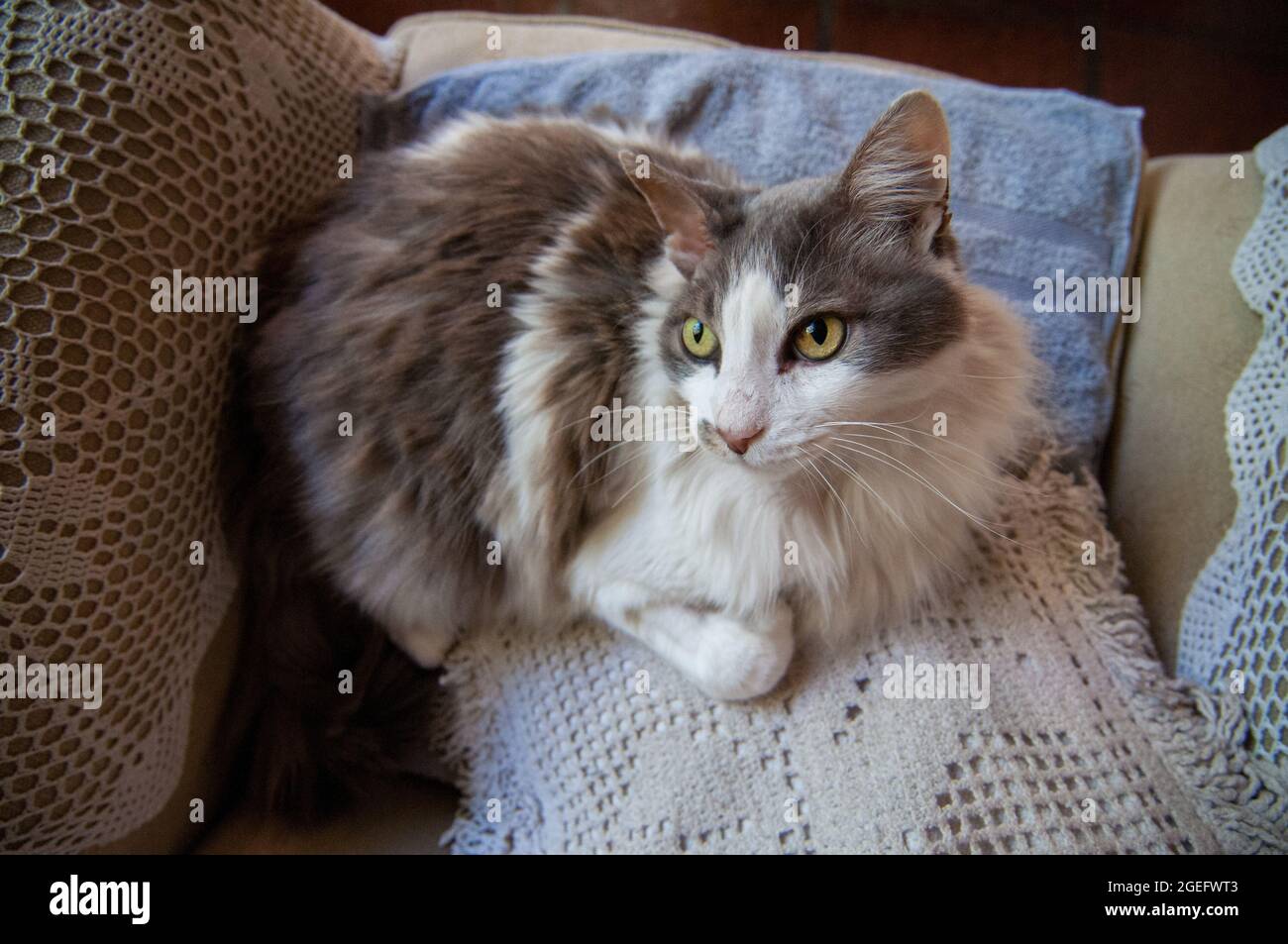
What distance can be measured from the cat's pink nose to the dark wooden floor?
1.50 meters

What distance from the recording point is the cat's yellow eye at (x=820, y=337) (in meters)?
0.81

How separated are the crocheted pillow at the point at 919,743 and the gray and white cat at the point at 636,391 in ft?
0.21

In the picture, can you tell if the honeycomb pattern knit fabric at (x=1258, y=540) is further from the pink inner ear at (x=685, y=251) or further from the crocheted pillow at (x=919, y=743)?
the pink inner ear at (x=685, y=251)

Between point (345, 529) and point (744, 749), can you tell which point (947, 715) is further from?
point (345, 529)

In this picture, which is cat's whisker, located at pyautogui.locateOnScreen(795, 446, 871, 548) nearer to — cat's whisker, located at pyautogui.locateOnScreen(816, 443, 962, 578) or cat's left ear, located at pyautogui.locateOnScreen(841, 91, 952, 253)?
cat's whisker, located at pyautogui.locateOnScreen(816, 443, 962, 578)

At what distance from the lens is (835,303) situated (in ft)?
2.63

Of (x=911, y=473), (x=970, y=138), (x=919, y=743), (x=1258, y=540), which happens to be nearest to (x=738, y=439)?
(x=911, y=473)

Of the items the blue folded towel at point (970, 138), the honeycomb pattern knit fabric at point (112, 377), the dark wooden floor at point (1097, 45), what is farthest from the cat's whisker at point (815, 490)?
the dark wooden floor at point (1097, 45)

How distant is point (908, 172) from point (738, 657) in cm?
57

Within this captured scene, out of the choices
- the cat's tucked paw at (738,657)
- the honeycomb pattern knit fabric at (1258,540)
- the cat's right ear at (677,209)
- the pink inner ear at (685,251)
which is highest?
the cat's right ear at (677,209)

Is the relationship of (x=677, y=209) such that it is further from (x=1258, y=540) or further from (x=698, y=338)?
(x=1258, y=540)

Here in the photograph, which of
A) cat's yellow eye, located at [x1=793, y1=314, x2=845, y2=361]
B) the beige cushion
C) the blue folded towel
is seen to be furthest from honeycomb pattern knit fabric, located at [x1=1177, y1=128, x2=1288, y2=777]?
cat's yellow eye, located at [x1=793, y1=314, x2=845, y2=361]

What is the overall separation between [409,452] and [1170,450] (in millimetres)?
1065

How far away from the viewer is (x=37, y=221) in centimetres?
88
